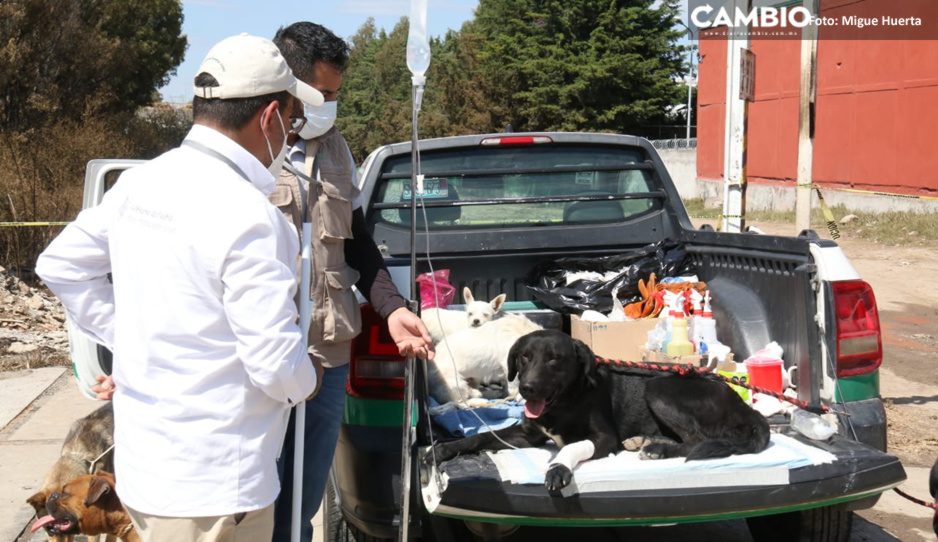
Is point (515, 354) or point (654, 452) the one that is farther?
point (515, 354)

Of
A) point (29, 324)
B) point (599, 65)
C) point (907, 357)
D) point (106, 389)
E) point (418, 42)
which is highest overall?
point (599, 65)

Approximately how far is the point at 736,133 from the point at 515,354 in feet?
16.5

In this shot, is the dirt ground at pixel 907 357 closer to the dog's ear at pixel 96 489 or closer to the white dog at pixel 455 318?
the white dog at pixel 455 318

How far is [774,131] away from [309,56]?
96.6ft

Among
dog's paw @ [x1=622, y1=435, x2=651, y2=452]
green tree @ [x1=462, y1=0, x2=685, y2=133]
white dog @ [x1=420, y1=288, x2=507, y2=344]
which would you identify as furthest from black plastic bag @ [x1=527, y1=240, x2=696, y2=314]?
green tree @ [x1=462, y1=0, x2=685, y2=133]

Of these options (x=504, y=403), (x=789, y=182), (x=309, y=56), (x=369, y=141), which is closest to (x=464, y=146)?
(x=504, y=403)

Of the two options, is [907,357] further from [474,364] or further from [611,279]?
[474,364]

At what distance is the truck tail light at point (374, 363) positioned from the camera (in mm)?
3684

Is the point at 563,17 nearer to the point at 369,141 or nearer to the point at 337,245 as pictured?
the point at 369,141

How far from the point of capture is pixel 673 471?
10.8ft

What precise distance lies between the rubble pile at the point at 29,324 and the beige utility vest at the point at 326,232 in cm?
668

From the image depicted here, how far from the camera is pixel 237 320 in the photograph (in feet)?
6.82

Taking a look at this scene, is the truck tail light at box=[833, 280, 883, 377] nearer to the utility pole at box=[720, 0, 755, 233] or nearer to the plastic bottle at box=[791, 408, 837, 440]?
the plastic bottle at box=[791, 408, 837, 440]

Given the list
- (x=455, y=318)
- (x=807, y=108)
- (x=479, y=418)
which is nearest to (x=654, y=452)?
(x=479, y=418)
